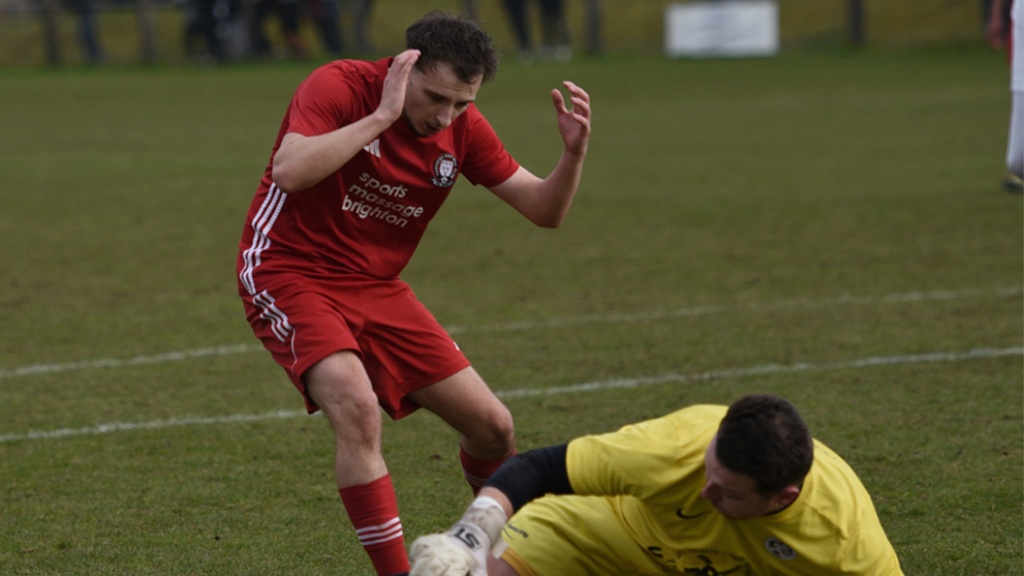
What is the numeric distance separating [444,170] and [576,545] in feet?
4.46

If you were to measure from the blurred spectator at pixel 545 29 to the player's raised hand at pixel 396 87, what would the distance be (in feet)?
87.7

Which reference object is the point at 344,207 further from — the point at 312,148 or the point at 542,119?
the point at 542,119

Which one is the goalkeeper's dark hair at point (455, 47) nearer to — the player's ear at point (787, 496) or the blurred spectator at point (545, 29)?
the player's ear at point (787, 496)

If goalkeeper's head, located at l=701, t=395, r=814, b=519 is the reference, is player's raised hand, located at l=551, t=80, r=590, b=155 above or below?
above

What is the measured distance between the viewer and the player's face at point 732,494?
12.2 feet

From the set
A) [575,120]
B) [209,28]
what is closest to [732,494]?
[575,120]

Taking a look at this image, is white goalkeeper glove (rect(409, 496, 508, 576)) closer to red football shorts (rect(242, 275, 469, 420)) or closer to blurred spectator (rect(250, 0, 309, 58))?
red football shorts (rect(242, 275, 469, 420))

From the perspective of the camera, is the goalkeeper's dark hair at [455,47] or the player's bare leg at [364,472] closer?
the player's bare leg at [364,472]

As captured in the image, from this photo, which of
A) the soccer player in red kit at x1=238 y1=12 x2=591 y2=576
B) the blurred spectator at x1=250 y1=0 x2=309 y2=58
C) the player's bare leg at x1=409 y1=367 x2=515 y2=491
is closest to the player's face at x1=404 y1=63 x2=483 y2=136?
the soccer player in red kit at x1=238 y1=12 x2=591 y2=576

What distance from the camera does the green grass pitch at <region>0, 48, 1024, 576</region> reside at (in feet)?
17.7

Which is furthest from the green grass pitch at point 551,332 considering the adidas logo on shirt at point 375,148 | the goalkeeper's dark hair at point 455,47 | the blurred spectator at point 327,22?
the blurred spectator at point 327,22

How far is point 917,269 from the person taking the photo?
9.88m

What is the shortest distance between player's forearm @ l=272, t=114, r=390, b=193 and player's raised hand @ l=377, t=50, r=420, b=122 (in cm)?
4

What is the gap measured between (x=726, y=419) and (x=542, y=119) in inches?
658
